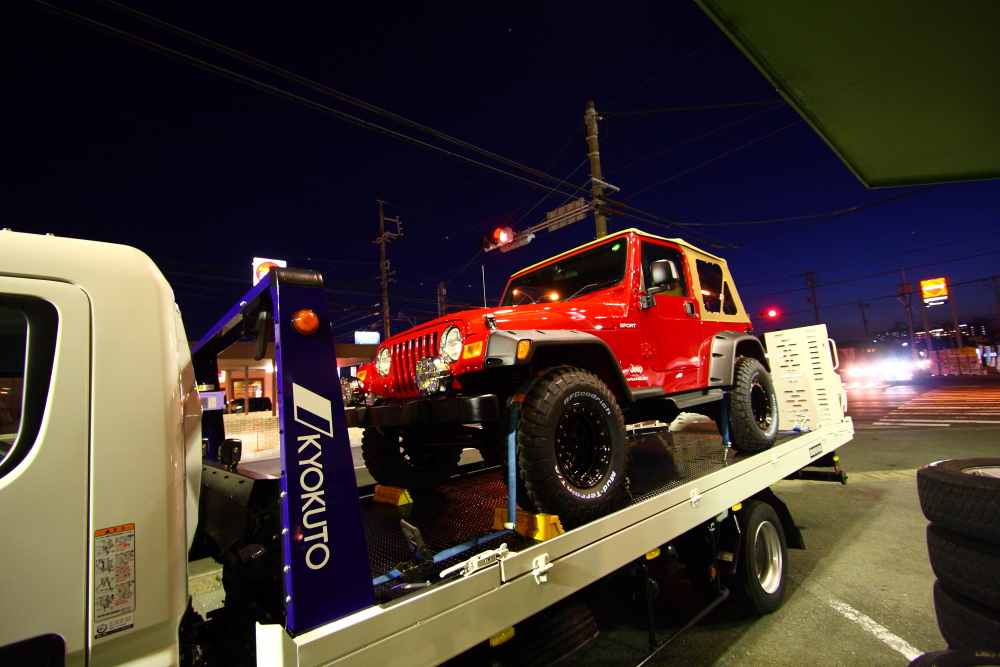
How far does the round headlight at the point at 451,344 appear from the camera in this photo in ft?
8.62

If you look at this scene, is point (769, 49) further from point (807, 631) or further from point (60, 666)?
point (60, 666)

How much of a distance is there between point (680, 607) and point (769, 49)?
4.26m

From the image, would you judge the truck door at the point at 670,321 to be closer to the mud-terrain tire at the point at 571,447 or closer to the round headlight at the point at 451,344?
the mud-terrain tire at the point at 571,447

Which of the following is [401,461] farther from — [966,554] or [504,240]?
[504,240]

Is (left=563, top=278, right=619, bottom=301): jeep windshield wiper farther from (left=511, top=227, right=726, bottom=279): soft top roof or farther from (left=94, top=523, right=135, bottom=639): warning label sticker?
(left=94, top=523, right=135, bottom=639): warning label sticker

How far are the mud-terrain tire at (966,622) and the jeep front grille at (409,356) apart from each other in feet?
9.23

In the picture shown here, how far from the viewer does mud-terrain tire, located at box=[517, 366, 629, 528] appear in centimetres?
223

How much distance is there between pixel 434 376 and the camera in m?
2.48

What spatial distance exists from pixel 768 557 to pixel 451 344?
3.09 m

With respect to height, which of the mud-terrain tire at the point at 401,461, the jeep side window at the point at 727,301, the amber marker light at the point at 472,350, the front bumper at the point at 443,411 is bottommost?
the mud-terrain tire at the point at 401,461

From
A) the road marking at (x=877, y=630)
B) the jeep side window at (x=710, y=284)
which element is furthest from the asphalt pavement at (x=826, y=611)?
the jeep side window at (x=710, y=284)

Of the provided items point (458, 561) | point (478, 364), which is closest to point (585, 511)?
point (458, 561)

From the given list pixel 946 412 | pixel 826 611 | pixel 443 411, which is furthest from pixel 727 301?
pixel 946 412

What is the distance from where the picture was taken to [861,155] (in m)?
4.57
